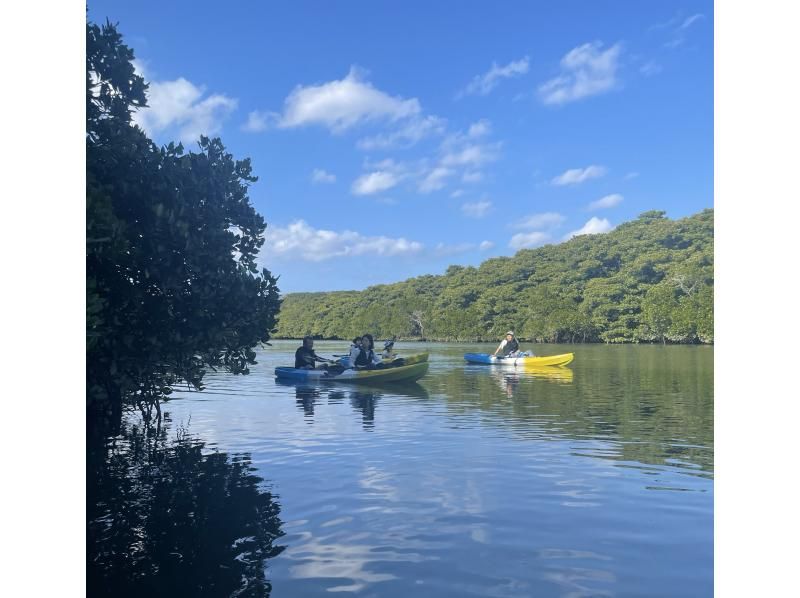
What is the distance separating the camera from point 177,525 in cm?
689

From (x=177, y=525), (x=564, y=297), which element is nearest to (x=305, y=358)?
(x=177, y=525)

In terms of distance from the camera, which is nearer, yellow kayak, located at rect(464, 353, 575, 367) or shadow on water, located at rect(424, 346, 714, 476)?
shadow on water, located at rect(424, 346, 714, 476)

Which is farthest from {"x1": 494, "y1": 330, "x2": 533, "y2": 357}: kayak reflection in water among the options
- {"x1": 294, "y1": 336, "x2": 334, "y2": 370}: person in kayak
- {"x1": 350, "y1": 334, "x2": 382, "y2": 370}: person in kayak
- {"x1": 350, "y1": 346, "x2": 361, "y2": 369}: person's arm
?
{"x1": 294, "y1": 336, "x2": 334, "y2": 370}: person in kayak

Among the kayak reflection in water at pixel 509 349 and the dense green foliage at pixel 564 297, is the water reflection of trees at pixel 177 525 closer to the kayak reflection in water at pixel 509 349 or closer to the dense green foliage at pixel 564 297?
the kayak reflection in water at pixel 509 349

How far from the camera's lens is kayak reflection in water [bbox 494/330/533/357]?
31278mm

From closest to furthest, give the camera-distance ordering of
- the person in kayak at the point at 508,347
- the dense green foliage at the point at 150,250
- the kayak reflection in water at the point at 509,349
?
the dense green foliage at the point at 150,250, the kayak reflection in water at the point at 509,349, the person in kayak at the point at 508,347

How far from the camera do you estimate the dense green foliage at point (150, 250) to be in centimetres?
991

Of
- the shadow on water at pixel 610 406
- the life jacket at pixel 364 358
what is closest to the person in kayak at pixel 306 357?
the life jacket at pixel 364 358

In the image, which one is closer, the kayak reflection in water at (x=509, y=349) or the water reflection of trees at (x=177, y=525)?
the water reflection of trees at (x=177, y=525)

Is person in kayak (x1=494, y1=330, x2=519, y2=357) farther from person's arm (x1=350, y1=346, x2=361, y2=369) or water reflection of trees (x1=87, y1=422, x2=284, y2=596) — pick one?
water reflection of trees (x1=87, y1=422, x2=284, y2=596)

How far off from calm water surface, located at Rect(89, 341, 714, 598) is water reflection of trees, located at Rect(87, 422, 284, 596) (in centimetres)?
2

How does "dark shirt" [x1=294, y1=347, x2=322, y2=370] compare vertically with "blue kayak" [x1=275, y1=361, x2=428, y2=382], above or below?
above

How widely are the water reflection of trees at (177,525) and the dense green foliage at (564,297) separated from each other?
156 ft
